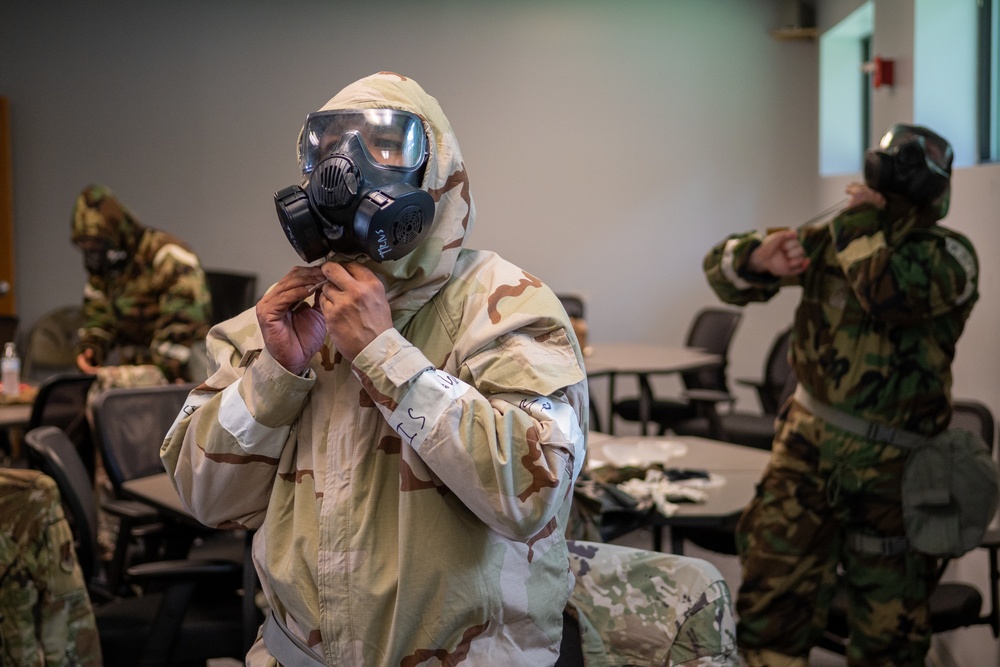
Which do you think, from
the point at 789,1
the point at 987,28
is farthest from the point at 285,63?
the point at 987,28

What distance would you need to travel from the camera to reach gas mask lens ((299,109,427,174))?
4.07 feet

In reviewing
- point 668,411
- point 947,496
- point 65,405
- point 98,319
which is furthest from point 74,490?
point 668,411

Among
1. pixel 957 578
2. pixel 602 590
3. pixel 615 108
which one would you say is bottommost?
pixel 957 578

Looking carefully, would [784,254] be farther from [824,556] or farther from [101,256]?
[101,256]

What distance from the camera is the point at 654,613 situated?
1.59m

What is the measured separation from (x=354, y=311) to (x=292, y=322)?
0.34ft

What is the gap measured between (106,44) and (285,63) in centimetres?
115

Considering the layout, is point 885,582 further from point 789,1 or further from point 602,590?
point 789,1

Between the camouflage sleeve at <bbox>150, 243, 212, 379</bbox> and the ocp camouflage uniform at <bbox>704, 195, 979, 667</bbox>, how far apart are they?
2148 millimetres

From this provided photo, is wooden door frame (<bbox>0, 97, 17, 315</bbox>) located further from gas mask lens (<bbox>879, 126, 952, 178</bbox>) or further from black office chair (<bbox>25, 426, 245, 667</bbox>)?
gas mask lens (<bbox>879, 126, 952, 178</bbox>)

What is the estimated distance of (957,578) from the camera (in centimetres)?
307

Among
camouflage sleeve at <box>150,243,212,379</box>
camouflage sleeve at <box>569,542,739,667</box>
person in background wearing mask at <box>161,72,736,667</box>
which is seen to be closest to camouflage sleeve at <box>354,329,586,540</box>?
person in background wearing mask at <box>161,72,736,667</box>

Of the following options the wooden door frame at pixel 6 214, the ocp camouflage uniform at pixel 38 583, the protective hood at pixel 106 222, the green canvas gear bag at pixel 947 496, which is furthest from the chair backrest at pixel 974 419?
the wooden door frame at pixel 6 214

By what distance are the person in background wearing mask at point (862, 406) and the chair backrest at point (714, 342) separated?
2.83 metres
